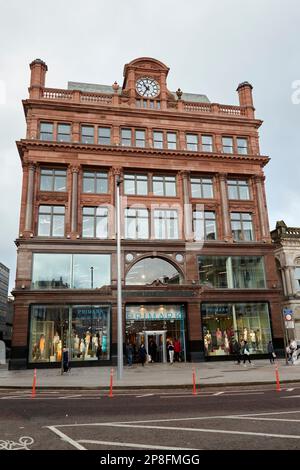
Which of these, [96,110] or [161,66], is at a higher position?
[161,66]

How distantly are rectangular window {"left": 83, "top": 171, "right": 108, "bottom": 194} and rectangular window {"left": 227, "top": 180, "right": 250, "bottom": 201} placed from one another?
1183 cm

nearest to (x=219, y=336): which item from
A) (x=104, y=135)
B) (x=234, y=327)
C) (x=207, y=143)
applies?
(x=234, y=327)

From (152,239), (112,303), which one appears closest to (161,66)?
(152,239)

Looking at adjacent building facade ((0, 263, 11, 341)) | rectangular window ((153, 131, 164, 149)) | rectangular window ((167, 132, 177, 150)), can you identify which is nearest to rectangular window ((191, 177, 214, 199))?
rectangular window ((167, 132, 177, 150))

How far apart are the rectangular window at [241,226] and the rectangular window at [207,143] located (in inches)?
268

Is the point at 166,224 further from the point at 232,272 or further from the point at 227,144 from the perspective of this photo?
the point at 227,144

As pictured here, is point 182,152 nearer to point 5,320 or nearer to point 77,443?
point 77,443

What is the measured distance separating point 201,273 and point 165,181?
358 inches

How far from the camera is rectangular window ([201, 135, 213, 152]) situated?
37.2 m

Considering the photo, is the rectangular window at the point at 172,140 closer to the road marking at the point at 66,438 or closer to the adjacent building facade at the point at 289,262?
the adjacent building facade at the point at 289,262

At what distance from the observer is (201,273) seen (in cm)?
3316

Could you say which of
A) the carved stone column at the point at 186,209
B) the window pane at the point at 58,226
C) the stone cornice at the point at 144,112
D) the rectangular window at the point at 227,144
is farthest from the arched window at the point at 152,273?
the stone cornice at the point at 144,112

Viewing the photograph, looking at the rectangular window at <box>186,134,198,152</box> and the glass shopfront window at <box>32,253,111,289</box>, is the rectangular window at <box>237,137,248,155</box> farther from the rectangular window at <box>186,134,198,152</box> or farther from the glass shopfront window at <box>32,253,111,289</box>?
the glass shopfront window at <box>32,253,111,289</box>

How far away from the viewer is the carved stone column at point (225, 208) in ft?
113
